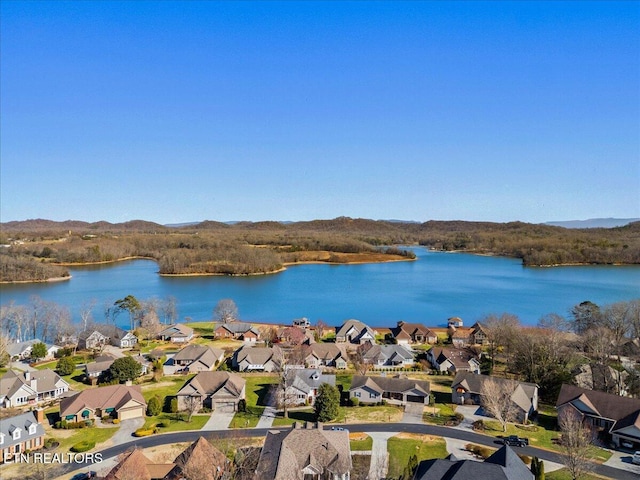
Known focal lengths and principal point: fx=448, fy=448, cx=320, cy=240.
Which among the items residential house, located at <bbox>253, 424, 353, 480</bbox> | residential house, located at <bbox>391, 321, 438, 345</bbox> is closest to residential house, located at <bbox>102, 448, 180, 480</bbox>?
residential house, located at <bbox>253, 424, 353, 480</bbox>

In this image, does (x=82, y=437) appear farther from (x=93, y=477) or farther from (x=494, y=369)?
(x=494, y=369)

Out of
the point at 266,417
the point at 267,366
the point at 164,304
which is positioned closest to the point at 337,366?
the point at 267,366

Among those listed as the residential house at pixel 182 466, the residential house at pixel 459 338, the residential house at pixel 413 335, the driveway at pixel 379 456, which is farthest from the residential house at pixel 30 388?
the residential house at pixel 459 338

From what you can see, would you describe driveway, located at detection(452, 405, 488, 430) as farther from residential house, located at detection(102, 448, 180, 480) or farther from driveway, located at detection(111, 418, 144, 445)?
driveway, located at detection(111, 418, 144, 445)

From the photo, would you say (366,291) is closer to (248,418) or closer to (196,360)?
(196,360)

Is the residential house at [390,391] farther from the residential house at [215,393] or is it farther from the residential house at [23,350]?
the residential house at [23,350]
